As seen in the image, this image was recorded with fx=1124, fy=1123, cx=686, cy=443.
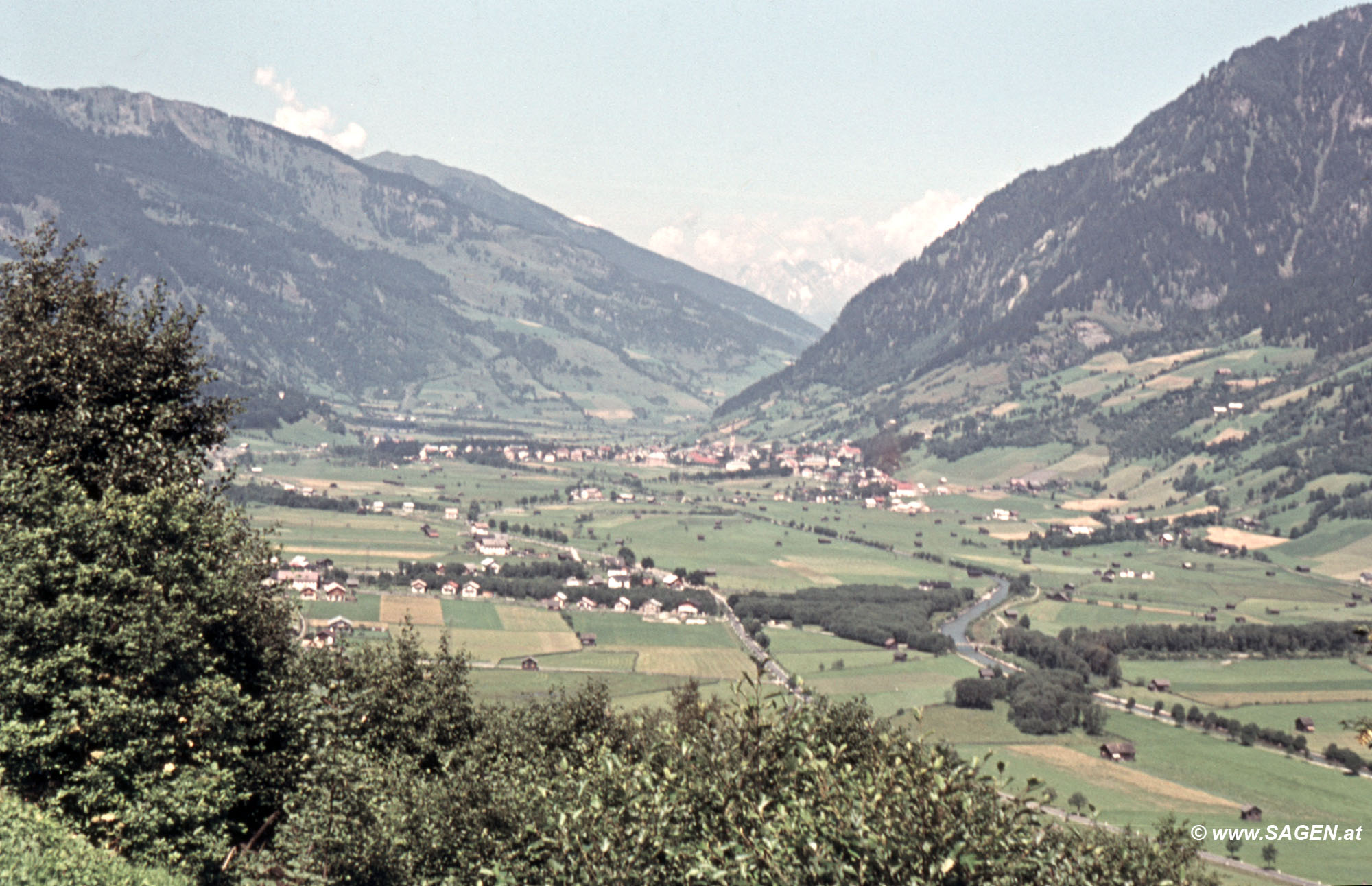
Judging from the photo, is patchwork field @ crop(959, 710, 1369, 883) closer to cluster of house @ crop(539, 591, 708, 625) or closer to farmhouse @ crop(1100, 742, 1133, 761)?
farmhouse @ crop(1100, 742, 1133, 761)

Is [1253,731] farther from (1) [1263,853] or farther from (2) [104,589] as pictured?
(2) [104,589]

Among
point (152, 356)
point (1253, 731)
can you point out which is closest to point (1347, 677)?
point (1253, 731)

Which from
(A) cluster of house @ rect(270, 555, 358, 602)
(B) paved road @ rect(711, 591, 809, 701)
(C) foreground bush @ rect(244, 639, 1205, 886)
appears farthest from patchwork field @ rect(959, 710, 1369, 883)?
(A) cluster of house @ rect(270, 555, 358, 602)

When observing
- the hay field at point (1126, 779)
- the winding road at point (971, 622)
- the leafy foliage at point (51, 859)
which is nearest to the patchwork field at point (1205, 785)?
the hay field at point (1126, 779)

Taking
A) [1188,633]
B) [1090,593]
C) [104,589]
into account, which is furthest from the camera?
[1090,593]

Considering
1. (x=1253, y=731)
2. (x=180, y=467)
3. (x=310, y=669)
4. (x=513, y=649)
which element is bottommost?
(x=513, y=649)

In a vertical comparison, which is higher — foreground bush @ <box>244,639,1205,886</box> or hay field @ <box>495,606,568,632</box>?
foreground bush @ <box>244,639,1205,886</box>

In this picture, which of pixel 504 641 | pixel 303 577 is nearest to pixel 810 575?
pixel 504 641

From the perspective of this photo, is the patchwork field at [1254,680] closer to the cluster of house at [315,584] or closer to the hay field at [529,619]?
the hay field at [529,619]
